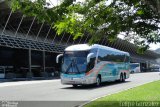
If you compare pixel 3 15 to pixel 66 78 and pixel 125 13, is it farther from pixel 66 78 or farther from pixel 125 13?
pixel 125 13

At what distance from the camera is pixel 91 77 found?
23.4 m

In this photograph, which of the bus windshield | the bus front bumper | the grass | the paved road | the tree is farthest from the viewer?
the bus windshield

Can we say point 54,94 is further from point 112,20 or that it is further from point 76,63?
point 112,20

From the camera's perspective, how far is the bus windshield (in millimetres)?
22875

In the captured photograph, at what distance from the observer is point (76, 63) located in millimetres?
22984

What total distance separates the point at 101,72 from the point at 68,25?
1416cm

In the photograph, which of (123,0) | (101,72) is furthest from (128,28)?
(101,72)

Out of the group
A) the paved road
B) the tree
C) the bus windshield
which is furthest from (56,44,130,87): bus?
the tree

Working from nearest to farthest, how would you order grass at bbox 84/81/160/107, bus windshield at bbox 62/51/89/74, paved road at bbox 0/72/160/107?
grass at bbox 84/81/160/107, paved road at bbox 0/72/160/107, bus windshield at bbox 62/51/89/74

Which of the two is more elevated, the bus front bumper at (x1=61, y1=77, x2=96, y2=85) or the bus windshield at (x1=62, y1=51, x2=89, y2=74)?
the bus windshield at (x1=62, y1=51, x2=89, y2=74)

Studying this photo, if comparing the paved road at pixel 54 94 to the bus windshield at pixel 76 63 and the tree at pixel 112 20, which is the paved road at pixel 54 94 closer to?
the bus windshield at pixel 76 63

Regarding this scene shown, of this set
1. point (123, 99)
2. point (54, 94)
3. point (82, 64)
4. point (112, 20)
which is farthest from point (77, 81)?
point (112, 20)

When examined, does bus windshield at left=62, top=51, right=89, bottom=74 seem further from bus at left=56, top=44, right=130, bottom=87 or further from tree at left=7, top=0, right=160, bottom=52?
tree at left=7, top=0, right=160, bottom=52

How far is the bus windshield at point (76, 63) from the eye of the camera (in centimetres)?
2288
